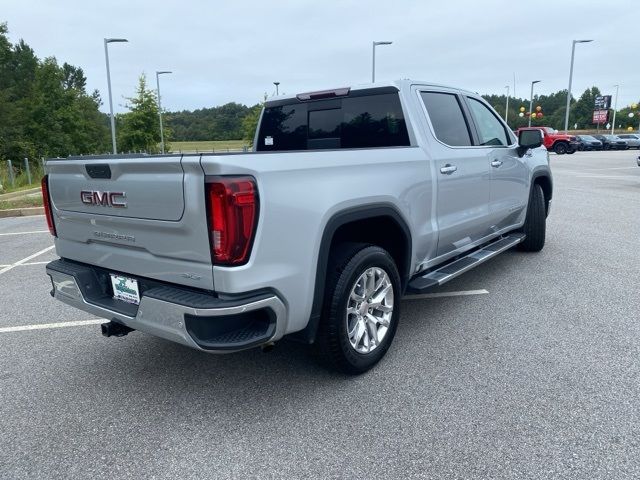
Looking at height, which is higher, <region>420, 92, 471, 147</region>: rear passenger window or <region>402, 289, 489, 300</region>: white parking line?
<region>420, 92, 471, 147</region>: rear passenger window

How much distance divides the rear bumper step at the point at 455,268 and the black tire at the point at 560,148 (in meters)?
33.8

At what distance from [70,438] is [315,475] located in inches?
53.7

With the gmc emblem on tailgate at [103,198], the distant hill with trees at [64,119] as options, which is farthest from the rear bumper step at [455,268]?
the distant hill with trees at [64,119]

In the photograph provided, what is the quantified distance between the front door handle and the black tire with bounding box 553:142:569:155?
35417 mm

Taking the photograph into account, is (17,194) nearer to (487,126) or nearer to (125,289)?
(125,289)

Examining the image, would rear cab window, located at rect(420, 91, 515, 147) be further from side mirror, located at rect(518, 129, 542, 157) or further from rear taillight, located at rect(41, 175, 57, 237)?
rear taillight, located at rect(41, 175, 57, 237)

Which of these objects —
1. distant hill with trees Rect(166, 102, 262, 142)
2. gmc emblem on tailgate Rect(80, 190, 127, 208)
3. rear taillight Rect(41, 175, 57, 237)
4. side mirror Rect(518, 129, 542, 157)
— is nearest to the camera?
gmc emblem on tailgate Rect(80, 190, 127, 208)

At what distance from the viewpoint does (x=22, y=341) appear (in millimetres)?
3939

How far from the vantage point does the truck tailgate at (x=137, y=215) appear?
242 cm

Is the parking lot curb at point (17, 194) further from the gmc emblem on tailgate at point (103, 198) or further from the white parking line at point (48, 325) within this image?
the gmc emblem on tailgate at point (103, 198)

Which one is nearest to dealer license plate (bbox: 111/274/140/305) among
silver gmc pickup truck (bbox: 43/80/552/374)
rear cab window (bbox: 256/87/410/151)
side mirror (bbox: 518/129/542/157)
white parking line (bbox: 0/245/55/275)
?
silver gmc pickup truck (bbox: 43/80/552/374)

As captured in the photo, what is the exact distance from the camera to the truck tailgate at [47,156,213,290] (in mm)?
2422

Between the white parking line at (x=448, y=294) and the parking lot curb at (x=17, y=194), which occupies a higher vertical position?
the white parking line at (x=448, y=294)

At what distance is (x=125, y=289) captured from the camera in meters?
2.92
